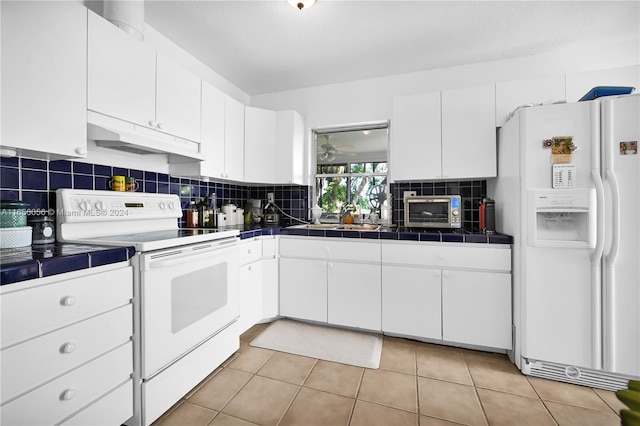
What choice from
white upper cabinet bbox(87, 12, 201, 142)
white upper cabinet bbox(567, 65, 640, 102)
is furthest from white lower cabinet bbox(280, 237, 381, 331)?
white upper cabinet bbox(567, 65, 640, 102)

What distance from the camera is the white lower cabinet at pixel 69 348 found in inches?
39.1

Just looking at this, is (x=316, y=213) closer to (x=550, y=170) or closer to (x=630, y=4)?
(x=550, y=170)

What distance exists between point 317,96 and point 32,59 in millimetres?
2477

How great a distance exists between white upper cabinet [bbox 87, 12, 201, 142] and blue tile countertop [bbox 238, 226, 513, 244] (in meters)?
1.00

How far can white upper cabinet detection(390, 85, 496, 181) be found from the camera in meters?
2.41

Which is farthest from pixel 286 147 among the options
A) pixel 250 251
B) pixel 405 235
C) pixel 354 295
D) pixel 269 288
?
pixel 354 295

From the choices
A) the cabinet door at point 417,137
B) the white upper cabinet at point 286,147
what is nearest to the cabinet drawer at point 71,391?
the white upper cabinet at point 286,147

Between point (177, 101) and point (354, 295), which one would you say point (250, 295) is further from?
point (177, 101)

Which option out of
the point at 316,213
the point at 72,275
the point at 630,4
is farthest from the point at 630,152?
the point at 72,275

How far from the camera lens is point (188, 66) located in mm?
2643

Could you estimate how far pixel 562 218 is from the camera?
1933 mm

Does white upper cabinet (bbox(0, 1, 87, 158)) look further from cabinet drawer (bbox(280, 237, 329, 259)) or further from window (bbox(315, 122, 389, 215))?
window (bbox(315, 122, 389, 215))

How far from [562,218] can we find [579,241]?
18 centimetres

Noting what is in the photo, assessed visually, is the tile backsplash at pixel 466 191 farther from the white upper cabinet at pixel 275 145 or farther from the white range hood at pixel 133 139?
the white range hood at pixel 133 139
